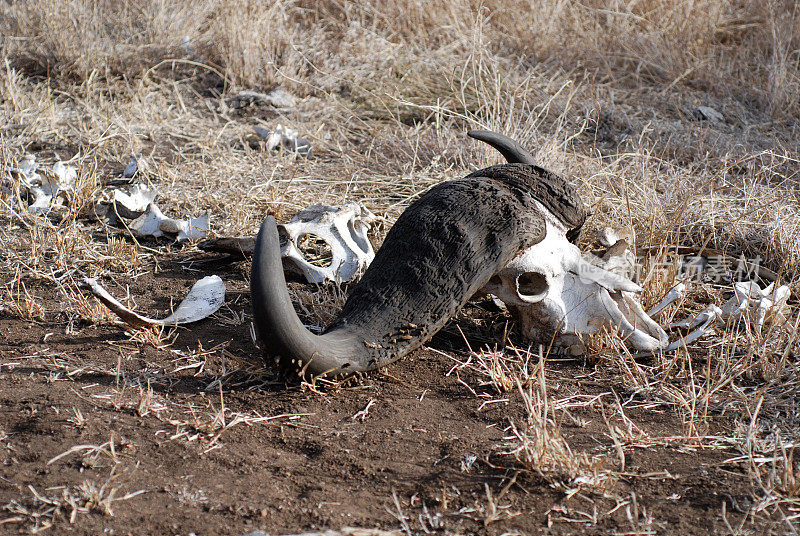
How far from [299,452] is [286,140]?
3331 millimetres

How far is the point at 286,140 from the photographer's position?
209 inches

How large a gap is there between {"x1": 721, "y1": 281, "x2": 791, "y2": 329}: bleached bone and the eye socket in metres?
0.76

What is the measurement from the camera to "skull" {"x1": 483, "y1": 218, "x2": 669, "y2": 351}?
2842mm

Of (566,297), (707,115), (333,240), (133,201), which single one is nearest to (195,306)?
(333,240)

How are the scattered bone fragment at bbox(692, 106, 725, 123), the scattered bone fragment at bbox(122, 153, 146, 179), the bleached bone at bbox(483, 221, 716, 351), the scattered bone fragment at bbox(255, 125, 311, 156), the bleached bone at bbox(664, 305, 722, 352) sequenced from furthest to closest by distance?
the scattered bone fragment at bbox(692, 106, 725, 123)
the scattered bone fragment at bbox(255, 125, 311, 156)
the scattered bone fragment at bbox(122, 153, 146, 179)
the bleached bone at bbox(664, 305, 722, 352)
the bleached bone at bbox(483, 221, 716, 351)

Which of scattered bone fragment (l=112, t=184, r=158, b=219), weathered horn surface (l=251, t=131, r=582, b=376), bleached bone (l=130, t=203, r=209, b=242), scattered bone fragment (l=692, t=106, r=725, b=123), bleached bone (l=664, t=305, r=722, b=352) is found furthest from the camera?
scattered bone fragment (l=692, t=106, r=725, b=123)

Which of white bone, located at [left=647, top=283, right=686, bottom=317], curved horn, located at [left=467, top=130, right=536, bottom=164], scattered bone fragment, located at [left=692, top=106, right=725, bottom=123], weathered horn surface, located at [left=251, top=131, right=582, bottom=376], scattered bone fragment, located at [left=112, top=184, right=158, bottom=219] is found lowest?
scattered bone fragment, located at [left=692, top=106, right=725, bottom=123]

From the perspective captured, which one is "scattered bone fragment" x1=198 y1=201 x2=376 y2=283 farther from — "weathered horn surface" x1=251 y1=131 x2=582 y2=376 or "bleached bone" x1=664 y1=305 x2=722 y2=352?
"bleached bone" x1=664 y1=305 x2=722 y2=352

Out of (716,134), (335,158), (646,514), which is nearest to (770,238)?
(716,134)

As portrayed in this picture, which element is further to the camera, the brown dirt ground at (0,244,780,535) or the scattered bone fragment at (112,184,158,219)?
the scattered bone fragment at (112,184,158,219)

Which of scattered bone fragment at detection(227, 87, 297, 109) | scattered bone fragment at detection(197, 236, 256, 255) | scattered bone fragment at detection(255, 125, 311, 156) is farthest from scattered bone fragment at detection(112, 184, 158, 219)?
scattered bone fragment at detection(227, 87, 297, 109)

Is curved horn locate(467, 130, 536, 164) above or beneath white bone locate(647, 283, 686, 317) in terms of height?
above

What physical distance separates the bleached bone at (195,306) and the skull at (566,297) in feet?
3.77

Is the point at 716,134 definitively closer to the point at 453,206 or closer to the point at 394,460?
the point at 453,206
